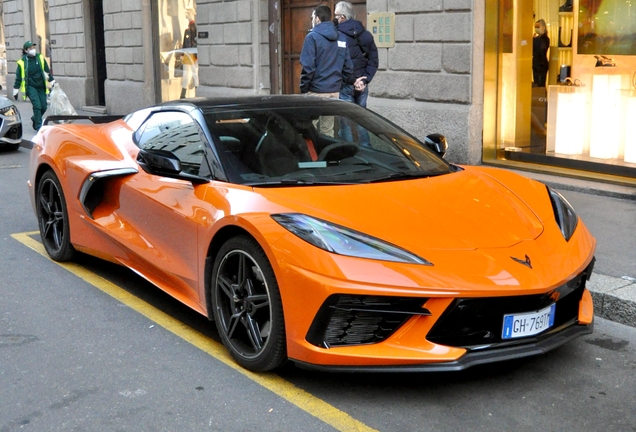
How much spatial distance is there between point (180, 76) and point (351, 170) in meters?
14.2

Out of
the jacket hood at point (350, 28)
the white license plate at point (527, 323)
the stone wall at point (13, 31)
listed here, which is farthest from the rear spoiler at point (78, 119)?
the stone wall at point (13, 31)

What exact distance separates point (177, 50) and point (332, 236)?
1511cm

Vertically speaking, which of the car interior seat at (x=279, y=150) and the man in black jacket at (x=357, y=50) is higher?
the man in black jacket at (x=357, y=50)

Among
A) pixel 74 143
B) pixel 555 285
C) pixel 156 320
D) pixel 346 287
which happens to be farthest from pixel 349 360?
pixel 74 143

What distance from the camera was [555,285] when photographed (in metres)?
3.88

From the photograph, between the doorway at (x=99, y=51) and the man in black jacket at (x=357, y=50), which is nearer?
the man in black jacket at (x=357, y=50)

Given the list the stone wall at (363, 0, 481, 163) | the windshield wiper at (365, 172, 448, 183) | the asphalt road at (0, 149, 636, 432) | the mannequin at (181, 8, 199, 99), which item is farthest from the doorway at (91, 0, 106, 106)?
the windshield wiper at (365, 172, 448, 183)

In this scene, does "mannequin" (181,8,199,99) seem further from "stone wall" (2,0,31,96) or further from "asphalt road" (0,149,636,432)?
"asphalt road" (0,149,636,432)

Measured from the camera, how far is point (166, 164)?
474cm

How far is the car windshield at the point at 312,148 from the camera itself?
15.1ft

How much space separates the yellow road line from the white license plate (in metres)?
0.75

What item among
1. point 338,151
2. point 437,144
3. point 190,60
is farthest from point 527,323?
point 190,60

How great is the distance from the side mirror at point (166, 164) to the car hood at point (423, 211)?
0.57 metres

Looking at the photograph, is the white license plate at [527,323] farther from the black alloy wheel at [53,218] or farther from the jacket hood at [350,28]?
the jacket hood at [350,28]
